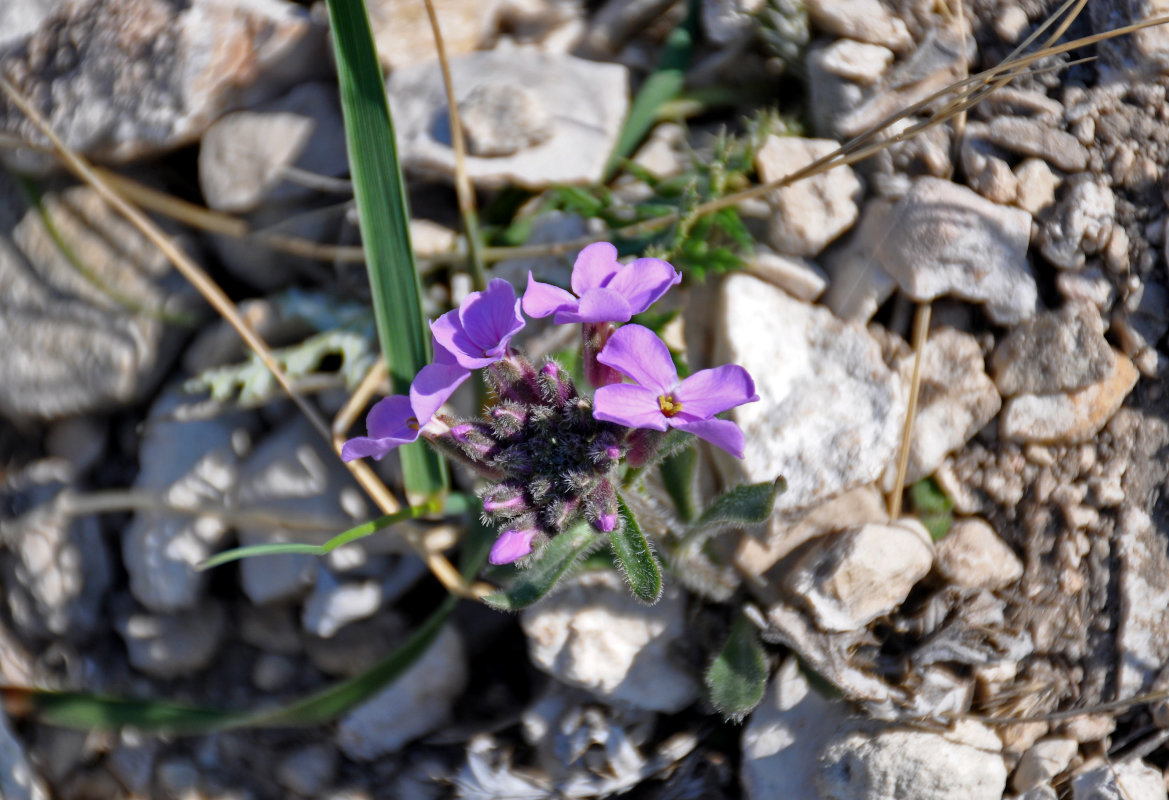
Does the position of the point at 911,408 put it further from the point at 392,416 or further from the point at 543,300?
the point at 392,416

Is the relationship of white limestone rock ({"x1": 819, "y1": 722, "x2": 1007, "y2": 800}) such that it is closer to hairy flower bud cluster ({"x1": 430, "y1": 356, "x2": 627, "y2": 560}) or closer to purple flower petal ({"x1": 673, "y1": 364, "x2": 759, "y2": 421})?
hairy flower bud cluster ({"x1": 430, "y1": 356, "x2": 627, "y2": 560})

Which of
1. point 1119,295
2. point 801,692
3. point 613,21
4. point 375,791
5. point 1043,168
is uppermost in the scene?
point 613,21

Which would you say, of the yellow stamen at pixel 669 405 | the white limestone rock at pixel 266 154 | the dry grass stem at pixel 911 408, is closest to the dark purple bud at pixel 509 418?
the yellow stamen at pixel 669 405

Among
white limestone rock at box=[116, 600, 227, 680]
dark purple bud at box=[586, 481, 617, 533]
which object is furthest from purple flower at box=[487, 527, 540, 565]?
white limestone rock at box=[116, 600, 227, 680]

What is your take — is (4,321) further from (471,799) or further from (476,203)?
(471,799)

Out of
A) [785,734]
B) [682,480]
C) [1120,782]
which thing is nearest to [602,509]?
[682,480]

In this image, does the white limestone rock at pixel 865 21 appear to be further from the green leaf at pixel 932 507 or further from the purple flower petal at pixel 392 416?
the purple flower petal at pixel 392 416

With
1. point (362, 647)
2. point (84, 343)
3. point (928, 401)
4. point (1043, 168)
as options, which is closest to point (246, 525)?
point (362, 647)
